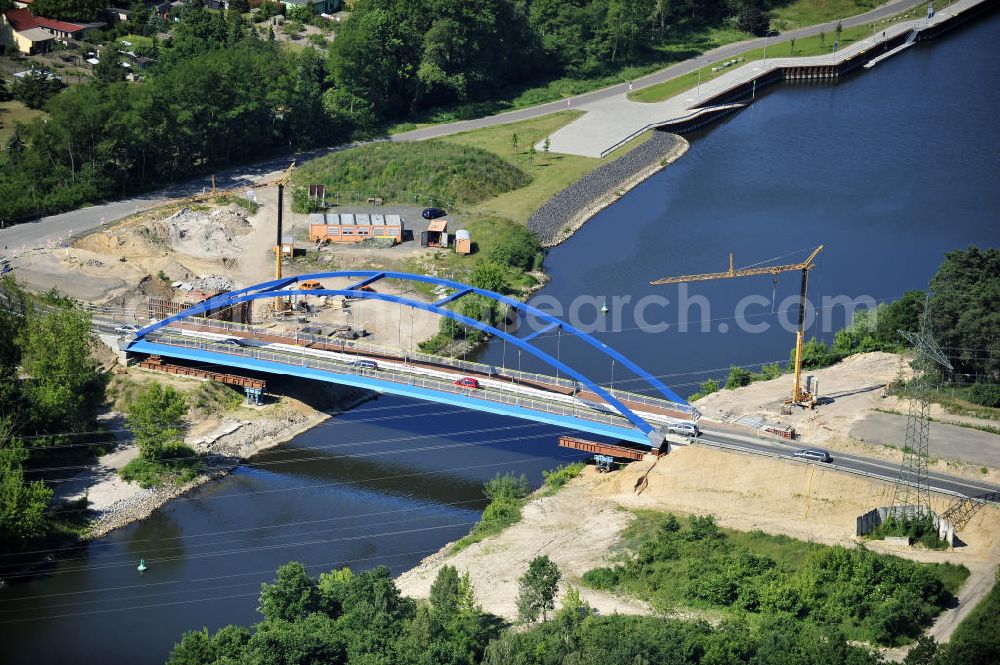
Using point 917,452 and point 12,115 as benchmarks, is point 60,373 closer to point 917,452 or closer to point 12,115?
point 917,452

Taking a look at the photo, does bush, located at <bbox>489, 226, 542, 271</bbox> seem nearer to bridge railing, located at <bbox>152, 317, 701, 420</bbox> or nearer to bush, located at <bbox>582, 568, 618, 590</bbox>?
bridge railing, located at <bbox>152, 317, 701, 420</bbox>

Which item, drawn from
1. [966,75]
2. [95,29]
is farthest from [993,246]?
[95,29]

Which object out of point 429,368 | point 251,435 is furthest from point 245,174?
point 429,368

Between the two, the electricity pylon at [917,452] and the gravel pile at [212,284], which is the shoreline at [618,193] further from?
the electricity pylon at [917,452]

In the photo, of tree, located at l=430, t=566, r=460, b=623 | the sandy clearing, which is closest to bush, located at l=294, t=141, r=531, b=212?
the sandy clearing

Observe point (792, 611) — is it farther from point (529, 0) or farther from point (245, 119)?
A: point (529, 0)

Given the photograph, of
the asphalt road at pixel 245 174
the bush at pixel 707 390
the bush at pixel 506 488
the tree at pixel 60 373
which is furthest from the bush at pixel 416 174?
the bush at pixel 506 488
